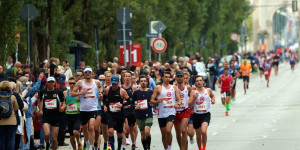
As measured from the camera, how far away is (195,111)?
60.0 feet

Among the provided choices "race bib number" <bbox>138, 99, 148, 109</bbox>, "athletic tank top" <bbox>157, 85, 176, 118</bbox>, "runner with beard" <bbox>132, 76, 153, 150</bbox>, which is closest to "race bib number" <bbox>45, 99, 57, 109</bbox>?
"runner with beard" <bbox>132, 76, 153, 150</bbox>

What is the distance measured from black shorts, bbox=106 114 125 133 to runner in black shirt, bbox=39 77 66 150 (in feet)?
3.31

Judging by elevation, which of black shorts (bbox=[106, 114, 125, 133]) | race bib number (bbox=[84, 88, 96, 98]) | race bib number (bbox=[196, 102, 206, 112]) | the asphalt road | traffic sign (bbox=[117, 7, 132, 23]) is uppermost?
traffic sign (bbox=[117, 7, 132, 23])

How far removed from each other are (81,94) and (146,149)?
5.73 feet

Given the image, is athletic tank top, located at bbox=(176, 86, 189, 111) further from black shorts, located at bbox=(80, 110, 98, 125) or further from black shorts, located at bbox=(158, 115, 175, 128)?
black shorts, located at bbox=(80, 110, 98, 125)

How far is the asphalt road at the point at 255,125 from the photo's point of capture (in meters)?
20.3

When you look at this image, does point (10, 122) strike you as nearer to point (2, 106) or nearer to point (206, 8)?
point (2, 106)

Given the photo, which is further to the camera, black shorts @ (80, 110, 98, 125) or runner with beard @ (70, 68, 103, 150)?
black shorts @ (80, 110, 98, 125)

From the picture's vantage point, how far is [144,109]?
18438 millimetres

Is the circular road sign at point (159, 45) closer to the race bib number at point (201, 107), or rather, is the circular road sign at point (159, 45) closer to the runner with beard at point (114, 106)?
the runner with beard at point (114, 106)

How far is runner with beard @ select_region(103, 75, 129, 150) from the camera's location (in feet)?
60.8

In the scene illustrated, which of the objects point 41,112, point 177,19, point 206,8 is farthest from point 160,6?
point 41,112

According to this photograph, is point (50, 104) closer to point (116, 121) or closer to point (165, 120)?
point (116, 121)

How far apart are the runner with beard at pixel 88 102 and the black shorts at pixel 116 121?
36 centimetres
